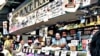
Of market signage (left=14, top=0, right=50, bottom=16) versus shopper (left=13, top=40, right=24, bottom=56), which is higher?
market signage (left=14, top=0, right=50, bottom=16)

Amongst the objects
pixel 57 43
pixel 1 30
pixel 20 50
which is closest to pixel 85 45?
pixel 57 43

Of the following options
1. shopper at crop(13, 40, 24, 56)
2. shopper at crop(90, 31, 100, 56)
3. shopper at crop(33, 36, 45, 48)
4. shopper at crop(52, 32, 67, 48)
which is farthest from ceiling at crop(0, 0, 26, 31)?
shopper at crop(90, 31, 100, 56)

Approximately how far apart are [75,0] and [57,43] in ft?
2.64

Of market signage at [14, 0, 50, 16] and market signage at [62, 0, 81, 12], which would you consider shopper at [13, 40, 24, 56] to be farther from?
market signage at [62, 0, 81, 12]

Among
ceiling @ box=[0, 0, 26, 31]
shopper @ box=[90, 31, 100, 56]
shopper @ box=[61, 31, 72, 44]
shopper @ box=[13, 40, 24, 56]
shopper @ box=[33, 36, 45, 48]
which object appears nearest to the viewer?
shopper @ box=[90, 31, 100, 56]

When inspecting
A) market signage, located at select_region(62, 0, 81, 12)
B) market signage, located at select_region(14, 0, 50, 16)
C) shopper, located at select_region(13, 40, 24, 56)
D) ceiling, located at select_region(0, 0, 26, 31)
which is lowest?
shopper, located at select_region(13, 40, 24, 56)

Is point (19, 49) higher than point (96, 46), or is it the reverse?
point (19, 49)

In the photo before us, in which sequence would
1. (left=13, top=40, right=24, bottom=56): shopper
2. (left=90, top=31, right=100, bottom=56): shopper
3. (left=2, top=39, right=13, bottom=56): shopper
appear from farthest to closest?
(left=2, top=39, right=13, bottom=56): shopper, (left=13, top=40, right=24, bottom=56): shopper, (left=90, top=31, right=100, bottom=56): shopper

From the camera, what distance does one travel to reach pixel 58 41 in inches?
137

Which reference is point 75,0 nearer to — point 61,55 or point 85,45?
point 85,45

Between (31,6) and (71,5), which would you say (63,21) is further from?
(31,6)

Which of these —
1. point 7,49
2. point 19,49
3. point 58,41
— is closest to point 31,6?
point 19,49

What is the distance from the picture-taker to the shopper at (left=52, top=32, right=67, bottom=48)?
332 centimetres

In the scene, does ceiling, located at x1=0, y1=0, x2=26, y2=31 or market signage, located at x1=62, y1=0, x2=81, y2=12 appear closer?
market signage, located at x1=62, y1=0, x2=81, y2=12
